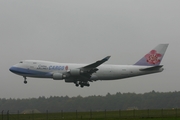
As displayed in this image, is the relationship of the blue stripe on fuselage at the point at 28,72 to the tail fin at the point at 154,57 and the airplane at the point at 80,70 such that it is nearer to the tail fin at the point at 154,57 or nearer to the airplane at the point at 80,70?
the airplane at the point at 80,70

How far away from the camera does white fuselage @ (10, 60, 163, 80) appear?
188 ft

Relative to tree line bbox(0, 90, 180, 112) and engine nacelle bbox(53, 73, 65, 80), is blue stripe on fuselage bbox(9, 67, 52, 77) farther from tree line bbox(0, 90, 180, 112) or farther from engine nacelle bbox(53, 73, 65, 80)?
tree line bbox(0, 90, 180, 112)

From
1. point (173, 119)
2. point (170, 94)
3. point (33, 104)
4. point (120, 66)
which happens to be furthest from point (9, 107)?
point (173, 119)

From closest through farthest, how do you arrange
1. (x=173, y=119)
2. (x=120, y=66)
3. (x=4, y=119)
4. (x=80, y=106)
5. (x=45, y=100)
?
1. (x=173, y=119)
2. (x=4, y=119)
3. (x=120, y=66)
4. (x=80, y=106)
5. (x=45, y=100)

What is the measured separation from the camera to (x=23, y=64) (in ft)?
193

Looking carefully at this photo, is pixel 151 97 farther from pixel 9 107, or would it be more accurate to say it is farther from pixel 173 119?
pixel 173 119

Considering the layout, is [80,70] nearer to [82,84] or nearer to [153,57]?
[82,84]

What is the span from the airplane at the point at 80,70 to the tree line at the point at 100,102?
9481 millimetres

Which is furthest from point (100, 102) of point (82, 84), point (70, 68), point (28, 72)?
point (28, 72)

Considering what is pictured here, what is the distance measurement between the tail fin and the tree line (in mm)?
10827

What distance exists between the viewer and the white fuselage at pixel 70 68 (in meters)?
57.4

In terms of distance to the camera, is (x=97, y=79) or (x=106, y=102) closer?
(x=97, y=79)

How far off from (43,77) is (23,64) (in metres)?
3.90

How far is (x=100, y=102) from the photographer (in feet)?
222
